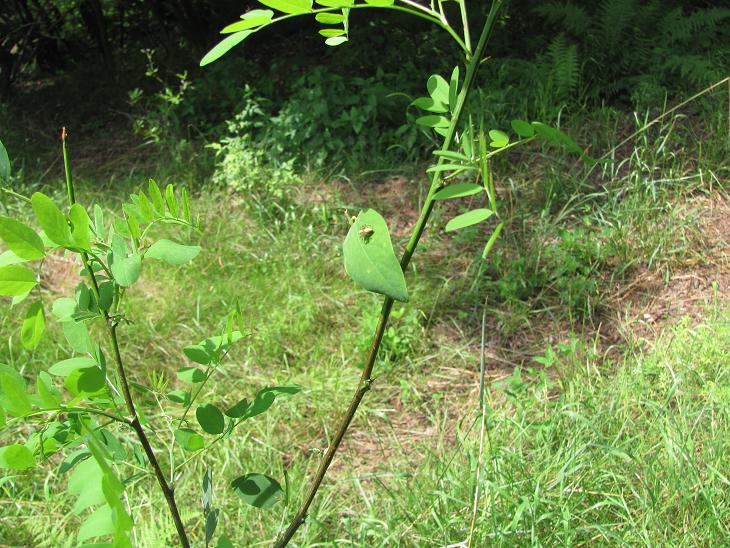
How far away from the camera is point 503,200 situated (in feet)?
10.6

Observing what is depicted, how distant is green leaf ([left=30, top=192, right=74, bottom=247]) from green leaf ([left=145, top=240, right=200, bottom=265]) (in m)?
0.09

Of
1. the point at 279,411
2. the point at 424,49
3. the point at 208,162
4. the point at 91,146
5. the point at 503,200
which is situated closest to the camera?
the point at 279,411

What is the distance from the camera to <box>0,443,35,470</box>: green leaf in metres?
0.60

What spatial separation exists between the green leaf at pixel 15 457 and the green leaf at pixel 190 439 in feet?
0.67

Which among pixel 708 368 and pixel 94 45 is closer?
pixel 708 368

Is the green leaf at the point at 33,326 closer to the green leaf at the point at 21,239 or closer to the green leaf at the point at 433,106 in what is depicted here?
the green leaf at the point at 21,239

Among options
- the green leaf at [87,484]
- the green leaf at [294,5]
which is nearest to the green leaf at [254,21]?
the green leaf at [294,5]

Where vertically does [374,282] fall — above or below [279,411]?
above

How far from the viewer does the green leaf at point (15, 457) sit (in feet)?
1.96

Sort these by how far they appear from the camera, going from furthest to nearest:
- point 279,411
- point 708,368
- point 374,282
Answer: point 279,411, point 708,368, point 374,282

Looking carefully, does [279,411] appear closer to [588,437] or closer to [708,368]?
[588,437]

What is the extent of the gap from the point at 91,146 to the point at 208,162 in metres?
1.14

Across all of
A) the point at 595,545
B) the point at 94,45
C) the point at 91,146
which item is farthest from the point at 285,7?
the point at 94,45

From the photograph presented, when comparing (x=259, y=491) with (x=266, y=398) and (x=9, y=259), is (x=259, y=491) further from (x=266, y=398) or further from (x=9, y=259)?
(x=9, y=259)
